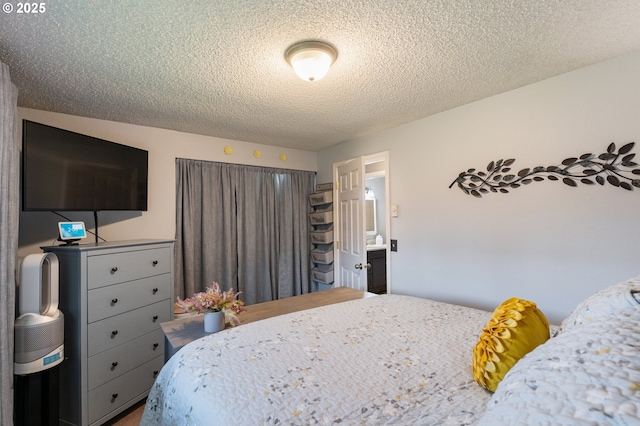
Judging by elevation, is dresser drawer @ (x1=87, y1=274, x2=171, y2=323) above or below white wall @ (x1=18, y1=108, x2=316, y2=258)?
below

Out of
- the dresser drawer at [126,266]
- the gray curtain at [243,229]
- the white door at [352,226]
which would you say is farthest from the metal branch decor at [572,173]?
the dresser drawer at [126,266]

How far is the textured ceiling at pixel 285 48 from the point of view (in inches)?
52.2

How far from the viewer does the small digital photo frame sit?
2.03 metres

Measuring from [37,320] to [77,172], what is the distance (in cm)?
106

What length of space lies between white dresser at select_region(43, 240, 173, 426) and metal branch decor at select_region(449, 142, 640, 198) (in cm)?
277

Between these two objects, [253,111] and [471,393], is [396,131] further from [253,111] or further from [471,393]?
[471,393]

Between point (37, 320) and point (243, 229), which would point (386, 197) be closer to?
point (243, 229)

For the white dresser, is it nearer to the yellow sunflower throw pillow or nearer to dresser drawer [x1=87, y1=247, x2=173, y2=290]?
dresser drawer [x1=87, y1=247, x2=173, y2=290]

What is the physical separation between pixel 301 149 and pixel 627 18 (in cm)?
318

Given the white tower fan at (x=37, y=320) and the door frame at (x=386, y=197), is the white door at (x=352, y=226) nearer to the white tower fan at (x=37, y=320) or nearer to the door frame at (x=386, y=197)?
the door frame at (x=386, y=197)

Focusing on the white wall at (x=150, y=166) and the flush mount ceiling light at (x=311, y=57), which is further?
the white wall at (x=150, y=166)

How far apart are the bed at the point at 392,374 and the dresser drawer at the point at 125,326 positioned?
44.9 inches

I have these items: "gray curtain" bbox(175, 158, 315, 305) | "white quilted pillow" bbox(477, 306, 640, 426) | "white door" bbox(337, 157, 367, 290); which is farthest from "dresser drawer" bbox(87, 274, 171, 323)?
"white quilted pillow" bbox(477, 306, 640, 426)

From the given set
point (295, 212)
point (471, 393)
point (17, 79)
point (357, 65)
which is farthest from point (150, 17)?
point (295, 212)
